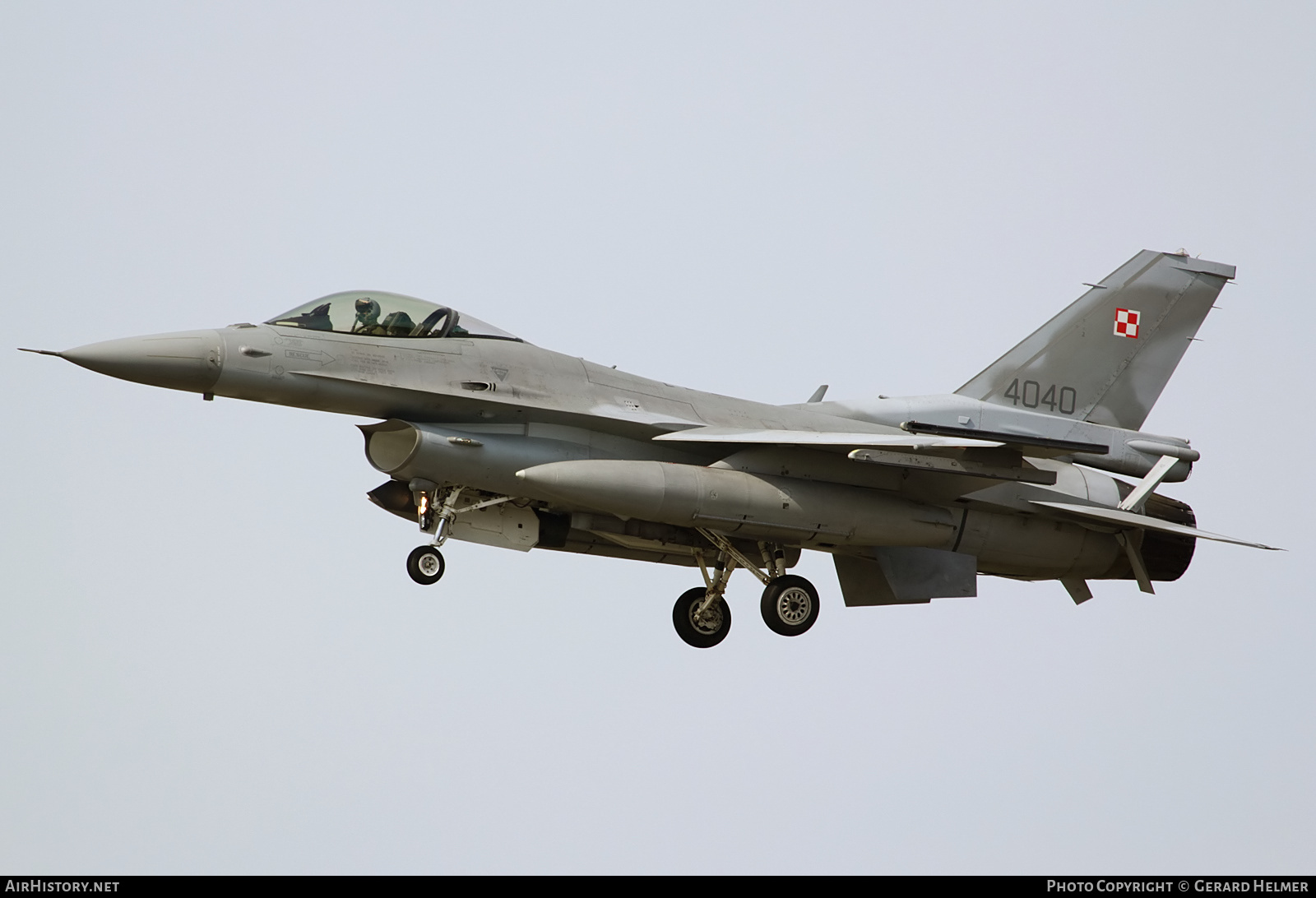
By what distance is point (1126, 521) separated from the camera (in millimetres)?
16375

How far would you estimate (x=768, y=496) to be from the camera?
14.7 meters

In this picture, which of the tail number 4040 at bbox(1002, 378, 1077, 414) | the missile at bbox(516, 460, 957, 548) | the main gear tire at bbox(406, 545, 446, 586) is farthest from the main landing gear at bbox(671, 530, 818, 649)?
the tail number 4040 at bbox(1002, 378, 1077, 414)

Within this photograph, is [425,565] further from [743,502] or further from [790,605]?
[790,605]

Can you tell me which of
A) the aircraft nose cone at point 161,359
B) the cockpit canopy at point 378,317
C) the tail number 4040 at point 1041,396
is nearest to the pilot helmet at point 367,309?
the cockpit canopy at point 378,317

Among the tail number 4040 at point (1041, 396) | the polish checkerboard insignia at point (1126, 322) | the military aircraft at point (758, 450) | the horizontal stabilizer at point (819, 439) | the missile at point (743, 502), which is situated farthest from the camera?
the polish checkerboard insignia at point (1126, 322)

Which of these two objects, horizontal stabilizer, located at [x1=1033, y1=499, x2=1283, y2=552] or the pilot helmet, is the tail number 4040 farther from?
the pilot helmet

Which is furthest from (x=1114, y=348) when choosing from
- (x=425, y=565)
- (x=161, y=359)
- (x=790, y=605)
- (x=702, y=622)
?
(x=161, y=359)

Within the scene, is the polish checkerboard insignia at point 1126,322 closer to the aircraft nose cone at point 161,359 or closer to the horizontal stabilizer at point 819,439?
the horizontal stabilizer at point 819,439

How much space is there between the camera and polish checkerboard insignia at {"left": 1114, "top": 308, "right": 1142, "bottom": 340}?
1770cm

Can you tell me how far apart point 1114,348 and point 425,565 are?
803 cm

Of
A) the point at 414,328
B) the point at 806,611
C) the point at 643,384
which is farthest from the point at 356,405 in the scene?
the point at 806,611

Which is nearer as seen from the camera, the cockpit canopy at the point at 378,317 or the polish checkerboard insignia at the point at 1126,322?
the cockpit canopy at the point at 378,317

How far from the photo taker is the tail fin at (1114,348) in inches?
685

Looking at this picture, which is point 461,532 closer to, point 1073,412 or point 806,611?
point 806,611
